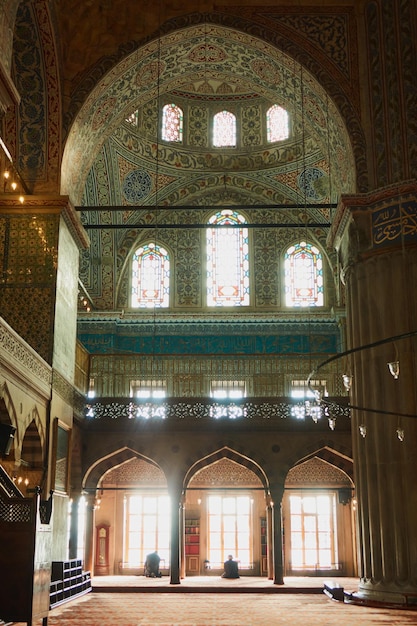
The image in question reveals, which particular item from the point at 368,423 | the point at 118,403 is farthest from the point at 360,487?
the point at 118,403

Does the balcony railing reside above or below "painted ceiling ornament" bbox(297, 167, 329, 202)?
below

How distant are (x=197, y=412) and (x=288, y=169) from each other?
7.01 meters

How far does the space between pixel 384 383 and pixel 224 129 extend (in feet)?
34.1

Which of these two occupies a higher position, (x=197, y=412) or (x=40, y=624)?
(x=197, y=412)

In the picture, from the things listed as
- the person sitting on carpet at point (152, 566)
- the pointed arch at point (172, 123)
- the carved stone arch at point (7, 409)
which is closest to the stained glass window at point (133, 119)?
the pointed arch at point (172, 123)

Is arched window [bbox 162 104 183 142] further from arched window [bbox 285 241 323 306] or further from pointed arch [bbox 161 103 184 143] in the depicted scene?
arched window [bbox 285 241 323 306]

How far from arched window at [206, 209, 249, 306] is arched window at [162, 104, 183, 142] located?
2.13 meters

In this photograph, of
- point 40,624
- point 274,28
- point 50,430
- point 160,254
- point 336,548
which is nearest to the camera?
point 40,624

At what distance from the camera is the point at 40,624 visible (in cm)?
788

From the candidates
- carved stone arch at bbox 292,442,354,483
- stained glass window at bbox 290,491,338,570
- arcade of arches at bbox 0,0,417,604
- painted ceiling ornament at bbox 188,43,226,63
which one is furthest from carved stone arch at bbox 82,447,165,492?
painted ceiling ornament at bbox 188,43,226,63

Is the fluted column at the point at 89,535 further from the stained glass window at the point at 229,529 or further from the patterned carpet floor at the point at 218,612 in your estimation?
the stained glass window at the point at 229,529

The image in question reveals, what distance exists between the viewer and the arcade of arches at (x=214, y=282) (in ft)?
35.7

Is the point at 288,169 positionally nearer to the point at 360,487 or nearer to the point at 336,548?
the point at 336,548

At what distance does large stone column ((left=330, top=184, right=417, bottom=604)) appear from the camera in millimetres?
10078
